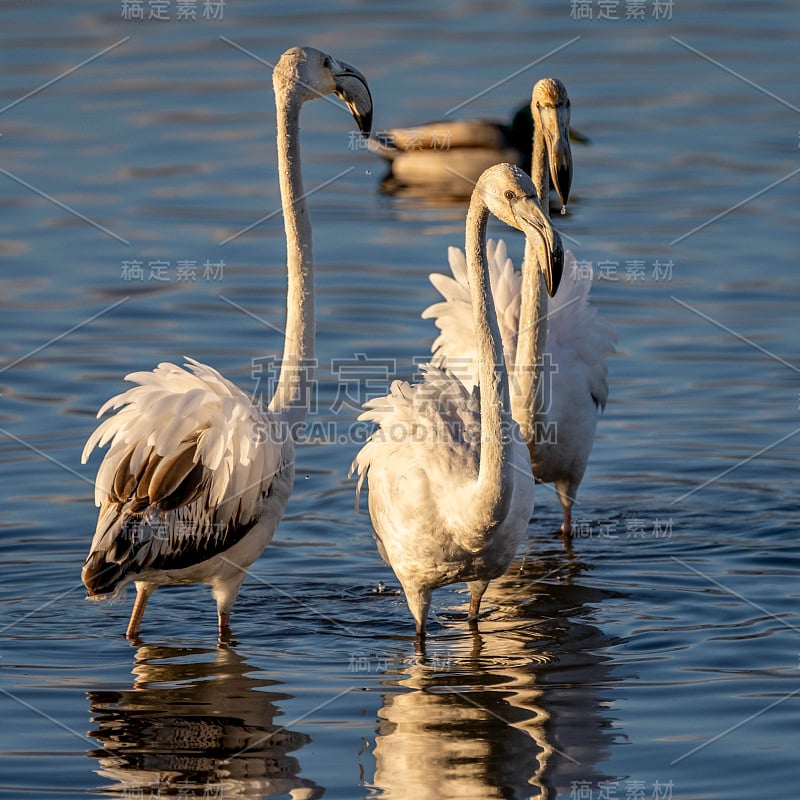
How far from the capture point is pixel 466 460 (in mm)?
7246

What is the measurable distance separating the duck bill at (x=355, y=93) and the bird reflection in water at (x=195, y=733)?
109 inches

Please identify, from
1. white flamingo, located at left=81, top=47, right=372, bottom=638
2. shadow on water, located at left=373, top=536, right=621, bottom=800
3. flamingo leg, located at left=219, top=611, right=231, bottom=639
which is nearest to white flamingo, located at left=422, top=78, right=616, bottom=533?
shadow on water, located at left=373, top=536, right=621, bottom=800

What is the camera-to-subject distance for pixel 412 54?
20.8 m

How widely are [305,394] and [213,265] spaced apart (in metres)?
6.74

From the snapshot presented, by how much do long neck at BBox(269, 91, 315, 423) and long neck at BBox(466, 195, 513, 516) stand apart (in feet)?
3.13

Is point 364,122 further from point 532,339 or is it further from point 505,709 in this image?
point 505,709

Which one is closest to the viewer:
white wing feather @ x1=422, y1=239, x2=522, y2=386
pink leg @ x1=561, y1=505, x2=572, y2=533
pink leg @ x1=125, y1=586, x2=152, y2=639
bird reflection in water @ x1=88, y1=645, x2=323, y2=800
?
bird reflection in water @ x1=88, y1=645, x2=323, y2=800

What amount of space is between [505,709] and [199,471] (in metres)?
1.82

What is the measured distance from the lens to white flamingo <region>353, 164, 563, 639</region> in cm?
678

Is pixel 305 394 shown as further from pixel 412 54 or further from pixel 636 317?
pixel 412 54

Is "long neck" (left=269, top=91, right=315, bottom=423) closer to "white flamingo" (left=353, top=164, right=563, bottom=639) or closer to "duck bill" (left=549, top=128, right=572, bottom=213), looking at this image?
"white flamingo" (left=353, top=164, right=563, bottom=639)

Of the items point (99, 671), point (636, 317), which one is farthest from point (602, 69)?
point (99, 671)

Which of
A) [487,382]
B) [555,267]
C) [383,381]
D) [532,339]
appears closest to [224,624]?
[487,382]

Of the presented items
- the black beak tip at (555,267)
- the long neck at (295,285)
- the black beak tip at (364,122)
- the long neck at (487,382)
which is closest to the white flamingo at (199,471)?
the long neck at (295,285)
